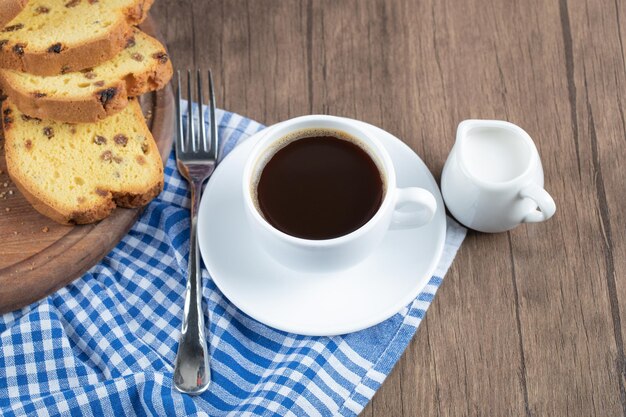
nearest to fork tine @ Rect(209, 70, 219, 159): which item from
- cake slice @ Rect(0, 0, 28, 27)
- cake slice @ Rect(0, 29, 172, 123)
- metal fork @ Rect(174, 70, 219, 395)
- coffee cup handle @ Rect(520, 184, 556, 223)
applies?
metal fork @ Rect(174, 70, 219, 395)

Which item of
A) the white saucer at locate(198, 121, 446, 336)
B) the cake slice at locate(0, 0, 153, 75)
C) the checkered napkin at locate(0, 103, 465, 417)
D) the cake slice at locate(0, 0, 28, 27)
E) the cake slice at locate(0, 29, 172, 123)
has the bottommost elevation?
the checkered napkin at locate(0, 103, 465, 417)

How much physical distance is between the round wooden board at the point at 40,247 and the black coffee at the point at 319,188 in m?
0.38

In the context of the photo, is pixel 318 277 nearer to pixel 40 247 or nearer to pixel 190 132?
pixel 190 132

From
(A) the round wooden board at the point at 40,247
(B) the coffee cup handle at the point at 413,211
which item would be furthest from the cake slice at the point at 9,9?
(B) the coffee cup handle at the point at 413,211

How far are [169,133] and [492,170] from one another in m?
0.76

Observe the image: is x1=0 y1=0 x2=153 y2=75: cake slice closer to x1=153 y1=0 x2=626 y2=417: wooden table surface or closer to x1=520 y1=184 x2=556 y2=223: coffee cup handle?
x1=153 y1=0 x2=626 y2=417: wooden table surface

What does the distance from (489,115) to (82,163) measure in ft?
3.21

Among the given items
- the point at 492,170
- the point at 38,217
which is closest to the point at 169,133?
the point at 38,217

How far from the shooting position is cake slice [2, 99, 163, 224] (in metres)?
1.66

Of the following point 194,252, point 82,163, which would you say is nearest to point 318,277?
point 194,252

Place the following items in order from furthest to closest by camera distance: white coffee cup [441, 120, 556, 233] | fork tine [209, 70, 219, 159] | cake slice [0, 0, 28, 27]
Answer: fork tine [209, 70, 219, 159], cake slice [0, 0, 28, 27], white coffee cup [441, 120, 556, 233]

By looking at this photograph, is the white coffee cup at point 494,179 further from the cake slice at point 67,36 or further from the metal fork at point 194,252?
the cake slice at point 67,36

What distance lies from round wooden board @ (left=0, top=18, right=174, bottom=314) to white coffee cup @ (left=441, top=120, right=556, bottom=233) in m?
0.73

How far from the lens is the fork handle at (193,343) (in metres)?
1.56
